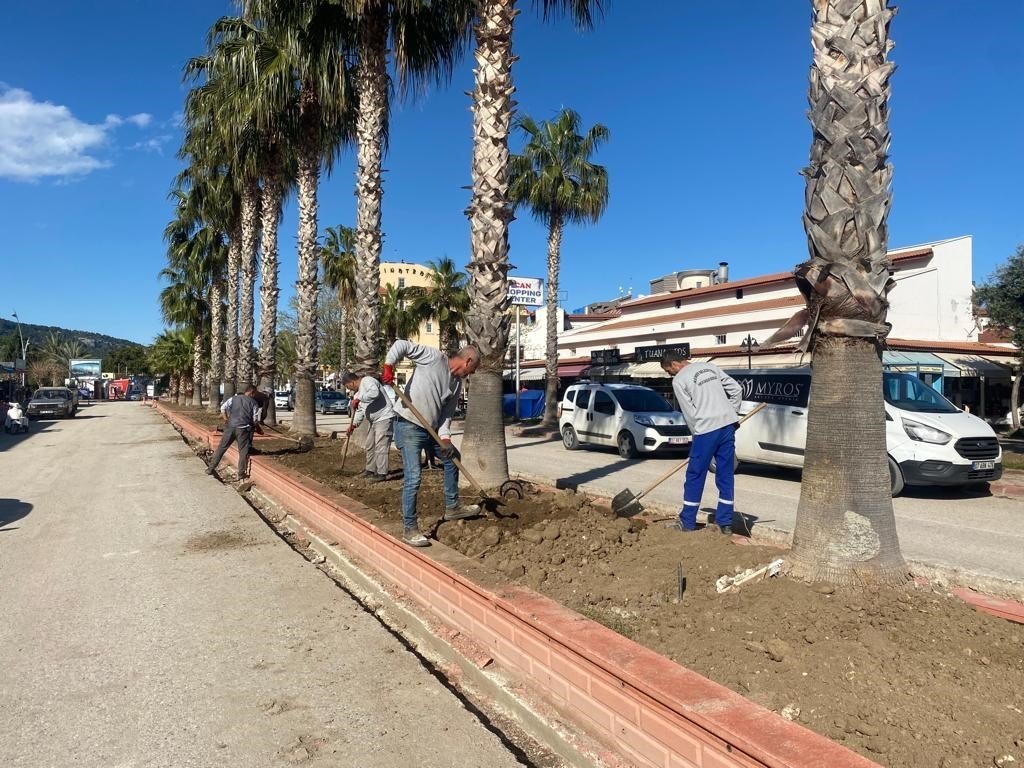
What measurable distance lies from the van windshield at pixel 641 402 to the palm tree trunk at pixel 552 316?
9208 millimetres

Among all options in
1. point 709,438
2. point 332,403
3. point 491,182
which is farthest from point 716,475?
point 332,403

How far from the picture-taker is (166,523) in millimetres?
8570

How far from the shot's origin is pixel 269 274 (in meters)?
20.4

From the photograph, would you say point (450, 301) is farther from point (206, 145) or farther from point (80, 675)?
point (80, 675)

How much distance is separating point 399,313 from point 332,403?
6.94m

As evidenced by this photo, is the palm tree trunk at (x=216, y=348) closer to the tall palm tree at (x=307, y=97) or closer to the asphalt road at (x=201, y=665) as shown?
the tall palm tree at (x=307, y=97)

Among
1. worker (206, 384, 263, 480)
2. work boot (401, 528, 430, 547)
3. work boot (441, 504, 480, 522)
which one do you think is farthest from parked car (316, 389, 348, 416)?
work boot (401, 528, 430, 547)

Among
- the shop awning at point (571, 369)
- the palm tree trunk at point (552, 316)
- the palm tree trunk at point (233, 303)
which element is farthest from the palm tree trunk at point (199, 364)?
the palm tree trunk at point (552, 316)

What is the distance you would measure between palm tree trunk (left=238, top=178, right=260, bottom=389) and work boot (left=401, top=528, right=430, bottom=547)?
17.9 m

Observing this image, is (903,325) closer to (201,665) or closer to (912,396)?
(912,396)

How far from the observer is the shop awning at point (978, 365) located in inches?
977

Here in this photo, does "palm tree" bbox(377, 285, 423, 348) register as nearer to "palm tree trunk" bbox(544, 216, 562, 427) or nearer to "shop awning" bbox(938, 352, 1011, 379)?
"palm tree trunk" bbox(544, 216, 562, 427)

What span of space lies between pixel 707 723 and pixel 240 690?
8.51 ft

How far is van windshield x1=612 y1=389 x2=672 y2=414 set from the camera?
15.8 meters
